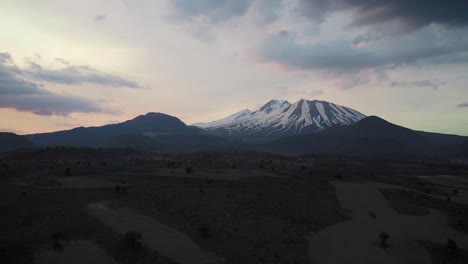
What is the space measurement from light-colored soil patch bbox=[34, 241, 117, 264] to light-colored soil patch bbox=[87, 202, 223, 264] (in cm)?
239

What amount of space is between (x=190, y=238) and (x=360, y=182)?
3008 centimetres

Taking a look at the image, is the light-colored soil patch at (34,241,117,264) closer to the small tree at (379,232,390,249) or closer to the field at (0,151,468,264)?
the field at (0,151,468,264)

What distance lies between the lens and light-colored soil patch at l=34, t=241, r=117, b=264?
16.6m

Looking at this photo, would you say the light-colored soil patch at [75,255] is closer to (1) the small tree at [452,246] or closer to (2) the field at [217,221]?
(2) the field at [217,221]

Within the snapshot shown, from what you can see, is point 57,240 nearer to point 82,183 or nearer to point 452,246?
point 82,183

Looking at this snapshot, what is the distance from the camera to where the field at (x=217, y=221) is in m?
18.5

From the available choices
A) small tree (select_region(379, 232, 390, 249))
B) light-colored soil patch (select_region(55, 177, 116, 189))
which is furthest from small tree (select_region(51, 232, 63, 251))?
small tree (select_region(379, 232, 390, 249))

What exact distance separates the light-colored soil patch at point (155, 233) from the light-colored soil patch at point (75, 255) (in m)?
2.39

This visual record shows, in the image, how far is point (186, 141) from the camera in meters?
190

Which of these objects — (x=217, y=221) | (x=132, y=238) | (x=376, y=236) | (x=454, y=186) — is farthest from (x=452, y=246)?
(x=454, y=186)

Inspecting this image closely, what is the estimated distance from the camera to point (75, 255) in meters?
17.2

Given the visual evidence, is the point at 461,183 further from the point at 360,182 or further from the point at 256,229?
the point at 256,229

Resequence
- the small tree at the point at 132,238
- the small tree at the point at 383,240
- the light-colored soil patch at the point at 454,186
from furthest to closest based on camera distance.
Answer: the light-colored soil patch at the point at 454,186 → the small tree at the point at 383,240 → the small tree at the point at 132,238

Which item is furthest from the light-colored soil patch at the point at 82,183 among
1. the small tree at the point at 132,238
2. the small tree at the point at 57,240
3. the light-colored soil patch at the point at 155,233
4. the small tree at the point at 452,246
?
the small tree at the point at 452,246
